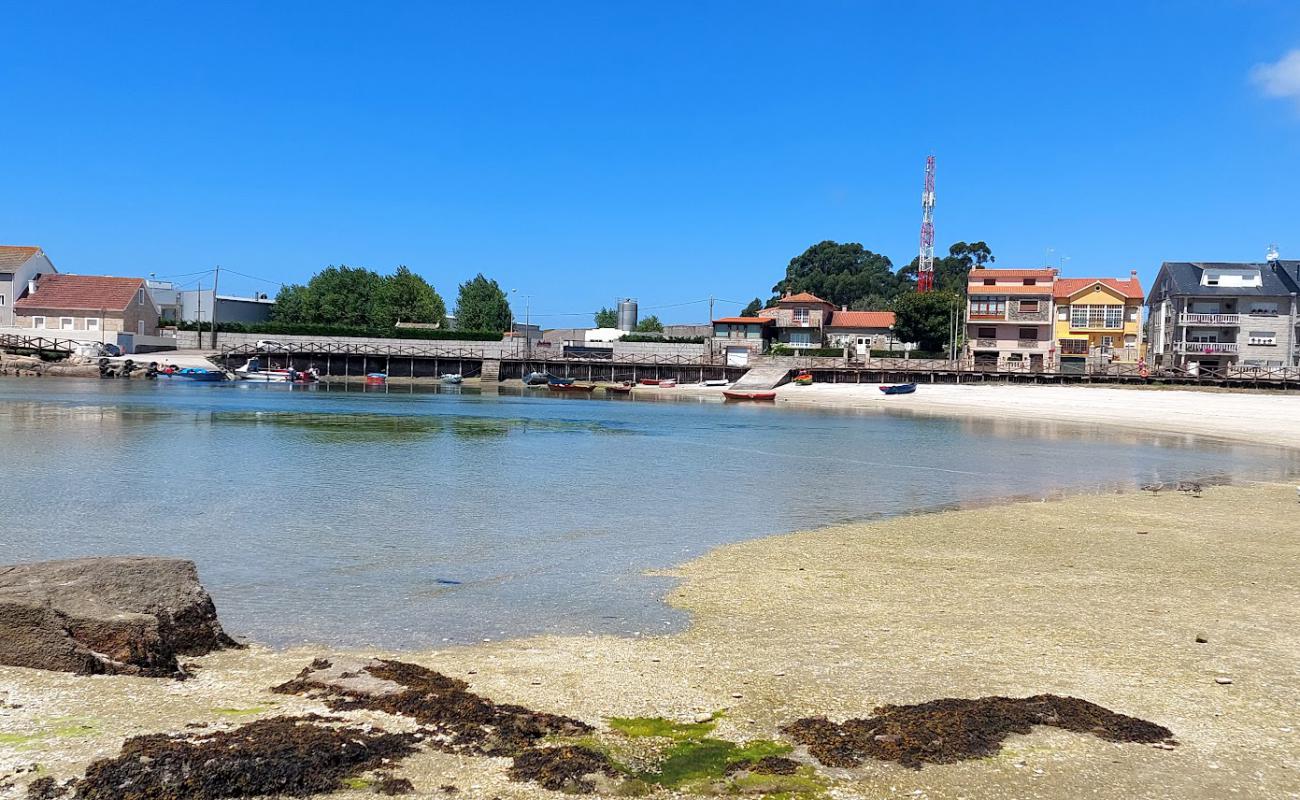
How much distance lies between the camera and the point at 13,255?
3647 inches

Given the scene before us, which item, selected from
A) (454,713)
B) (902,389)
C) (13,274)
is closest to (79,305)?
(13,274)

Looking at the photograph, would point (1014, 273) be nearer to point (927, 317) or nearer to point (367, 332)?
point (927, 317)

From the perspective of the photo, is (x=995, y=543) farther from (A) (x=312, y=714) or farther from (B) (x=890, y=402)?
(B) (x=890, y=402)

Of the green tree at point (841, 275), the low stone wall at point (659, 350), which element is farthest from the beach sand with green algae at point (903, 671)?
the green tree at point (841, 275)

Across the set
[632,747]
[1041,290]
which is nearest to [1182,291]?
[1041,290]

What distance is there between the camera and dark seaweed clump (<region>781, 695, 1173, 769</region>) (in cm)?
596

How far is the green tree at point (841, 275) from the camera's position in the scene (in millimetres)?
159625

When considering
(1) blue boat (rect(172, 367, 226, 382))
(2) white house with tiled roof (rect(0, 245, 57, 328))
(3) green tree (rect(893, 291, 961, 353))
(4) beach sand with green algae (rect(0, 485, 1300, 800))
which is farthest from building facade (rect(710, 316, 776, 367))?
(4) beach sand with green algae (rect(0, 485, 1300, 800))

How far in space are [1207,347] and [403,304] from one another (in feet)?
291

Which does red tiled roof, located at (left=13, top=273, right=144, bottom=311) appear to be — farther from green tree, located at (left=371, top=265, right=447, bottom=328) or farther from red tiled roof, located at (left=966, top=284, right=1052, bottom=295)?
red tiled roof, located at (left=966, top=284, right=1052, bottom=295)

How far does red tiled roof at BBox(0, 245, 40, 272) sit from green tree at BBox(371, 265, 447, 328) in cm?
3765

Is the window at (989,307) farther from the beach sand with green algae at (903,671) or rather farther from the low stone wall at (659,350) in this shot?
the beach sand with green algae at (903,671)

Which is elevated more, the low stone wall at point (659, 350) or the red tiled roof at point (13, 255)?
the red tiled roof at point (13, 255)

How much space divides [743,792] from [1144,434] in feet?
151
